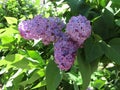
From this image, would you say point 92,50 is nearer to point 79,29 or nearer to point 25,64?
point 79,29

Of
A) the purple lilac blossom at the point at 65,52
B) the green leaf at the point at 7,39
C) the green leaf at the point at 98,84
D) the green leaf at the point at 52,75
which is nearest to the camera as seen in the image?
the purple lilac blossom at the point at 65,52

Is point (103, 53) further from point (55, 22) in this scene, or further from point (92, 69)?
point (55, 22)

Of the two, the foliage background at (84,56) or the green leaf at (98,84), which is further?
the green leaf at (98,84)

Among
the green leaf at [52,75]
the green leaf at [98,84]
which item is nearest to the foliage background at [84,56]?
the green leaf at [52,75]

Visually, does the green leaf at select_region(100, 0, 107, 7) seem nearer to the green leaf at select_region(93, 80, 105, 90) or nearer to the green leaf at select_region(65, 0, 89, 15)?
the green leaf at select_region(65, 0, 89, 15)

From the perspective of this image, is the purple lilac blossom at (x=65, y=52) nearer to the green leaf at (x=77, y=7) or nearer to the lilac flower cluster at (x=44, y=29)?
the lilac flower cluster at (x=44, y=29)

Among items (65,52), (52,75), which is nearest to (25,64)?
(52,75)

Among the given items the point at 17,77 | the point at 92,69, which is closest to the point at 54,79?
the point at 92,69

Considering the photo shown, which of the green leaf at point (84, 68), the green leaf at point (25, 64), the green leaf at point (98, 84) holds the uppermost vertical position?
the green leaf at point (84, 68)
